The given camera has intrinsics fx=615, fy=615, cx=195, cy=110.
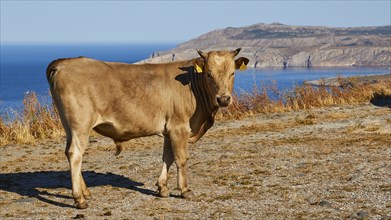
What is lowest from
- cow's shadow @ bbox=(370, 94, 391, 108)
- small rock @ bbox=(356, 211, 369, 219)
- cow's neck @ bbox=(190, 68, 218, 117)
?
cow's shadow @ bbox=(370, 94, 391, 108)

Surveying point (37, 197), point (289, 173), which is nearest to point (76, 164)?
point (37, 197)

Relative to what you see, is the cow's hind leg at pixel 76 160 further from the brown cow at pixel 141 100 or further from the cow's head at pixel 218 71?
the cow's head at pixel 218 71

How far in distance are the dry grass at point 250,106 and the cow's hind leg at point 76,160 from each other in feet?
25.7

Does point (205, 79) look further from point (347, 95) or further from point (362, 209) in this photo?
point (347, 95)

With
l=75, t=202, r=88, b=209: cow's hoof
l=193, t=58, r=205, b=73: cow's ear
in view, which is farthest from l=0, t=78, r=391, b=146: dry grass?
l=193, t=58, r=205, b=73: cow's ear

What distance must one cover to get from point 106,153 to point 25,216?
6230mm

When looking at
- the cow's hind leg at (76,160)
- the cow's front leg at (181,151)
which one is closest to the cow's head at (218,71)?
the cow's front leg at (181,151)

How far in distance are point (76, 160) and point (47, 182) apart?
2.72 meters

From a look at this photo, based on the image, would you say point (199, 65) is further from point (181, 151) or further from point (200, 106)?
point (181, 151)

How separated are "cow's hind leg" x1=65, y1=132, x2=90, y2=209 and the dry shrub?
25.6 feet

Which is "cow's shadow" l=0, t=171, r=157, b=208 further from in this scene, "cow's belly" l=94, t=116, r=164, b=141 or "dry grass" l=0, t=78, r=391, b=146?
"dry grass" l=0, t=78, r=391, b=146

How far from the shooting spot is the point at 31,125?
19.1 m

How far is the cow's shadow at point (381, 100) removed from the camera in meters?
22.5

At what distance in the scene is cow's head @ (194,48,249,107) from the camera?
10094mm
